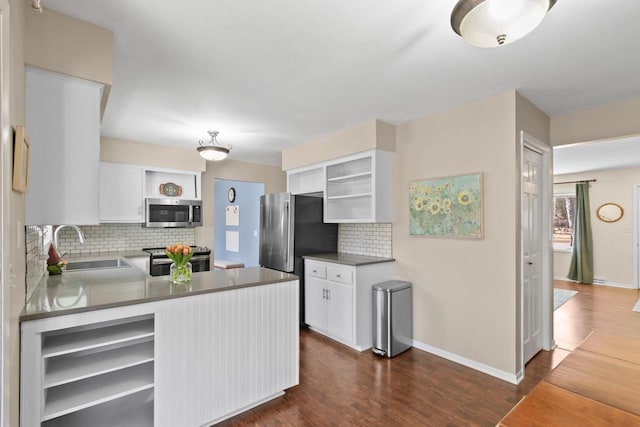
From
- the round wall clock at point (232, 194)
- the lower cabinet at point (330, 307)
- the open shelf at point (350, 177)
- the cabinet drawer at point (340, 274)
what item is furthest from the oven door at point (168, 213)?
the round wall clock at point (232, 194)

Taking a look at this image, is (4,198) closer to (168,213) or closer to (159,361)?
(159,361)

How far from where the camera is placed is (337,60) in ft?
7.25

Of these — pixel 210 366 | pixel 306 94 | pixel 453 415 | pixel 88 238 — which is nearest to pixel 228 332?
pixel 210 366

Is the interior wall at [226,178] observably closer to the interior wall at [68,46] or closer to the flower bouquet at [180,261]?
the flower bouquet at [180,261]

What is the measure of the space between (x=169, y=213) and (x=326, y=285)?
262 cm

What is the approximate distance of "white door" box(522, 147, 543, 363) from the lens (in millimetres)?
2998

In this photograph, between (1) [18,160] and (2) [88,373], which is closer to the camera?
(1) [18,160]

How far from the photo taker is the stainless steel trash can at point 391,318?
324 cm

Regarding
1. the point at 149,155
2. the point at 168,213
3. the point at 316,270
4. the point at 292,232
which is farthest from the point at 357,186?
the point at 149,155

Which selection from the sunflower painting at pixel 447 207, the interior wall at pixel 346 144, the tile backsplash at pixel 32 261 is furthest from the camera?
the interior wall at pixel 346 144

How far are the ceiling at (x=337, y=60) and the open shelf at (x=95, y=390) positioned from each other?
6.92ft

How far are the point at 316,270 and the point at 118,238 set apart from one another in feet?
9.84

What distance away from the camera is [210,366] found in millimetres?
2061

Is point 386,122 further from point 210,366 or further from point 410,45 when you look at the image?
point 210,366
